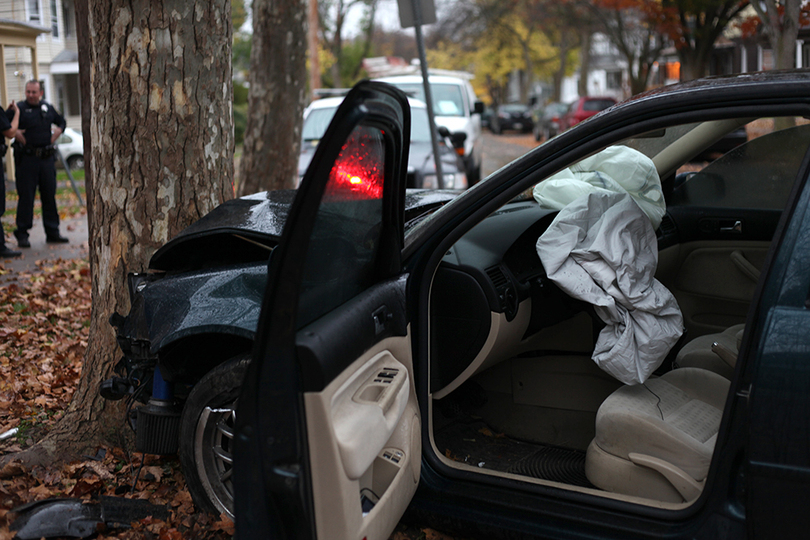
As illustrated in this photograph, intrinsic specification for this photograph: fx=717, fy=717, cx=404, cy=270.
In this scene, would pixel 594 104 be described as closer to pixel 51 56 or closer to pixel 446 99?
pixel 446 99

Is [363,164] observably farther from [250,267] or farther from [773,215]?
[773,215]

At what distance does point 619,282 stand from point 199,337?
5.56ft

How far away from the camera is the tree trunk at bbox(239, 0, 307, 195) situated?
9164mm

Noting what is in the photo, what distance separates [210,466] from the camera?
285cm

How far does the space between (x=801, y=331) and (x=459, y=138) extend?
921 cm

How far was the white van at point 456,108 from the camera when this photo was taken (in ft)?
41.2

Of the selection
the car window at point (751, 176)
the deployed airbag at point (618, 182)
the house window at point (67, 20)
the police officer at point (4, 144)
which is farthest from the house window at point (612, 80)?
the deployed airbag at point (618, 182)

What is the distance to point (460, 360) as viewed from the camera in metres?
3.05

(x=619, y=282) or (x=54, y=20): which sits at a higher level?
(x=54, y=20)

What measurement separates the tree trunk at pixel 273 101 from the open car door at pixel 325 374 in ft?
23.3

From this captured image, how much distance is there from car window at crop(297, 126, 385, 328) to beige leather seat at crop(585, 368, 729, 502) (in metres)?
1.10

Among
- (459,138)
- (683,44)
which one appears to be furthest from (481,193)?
(683,44)

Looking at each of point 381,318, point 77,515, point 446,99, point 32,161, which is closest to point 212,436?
point 77,515

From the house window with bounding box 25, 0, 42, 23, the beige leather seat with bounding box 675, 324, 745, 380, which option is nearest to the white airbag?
the beige leather seat with bounding box 675, 324, 745, 380
